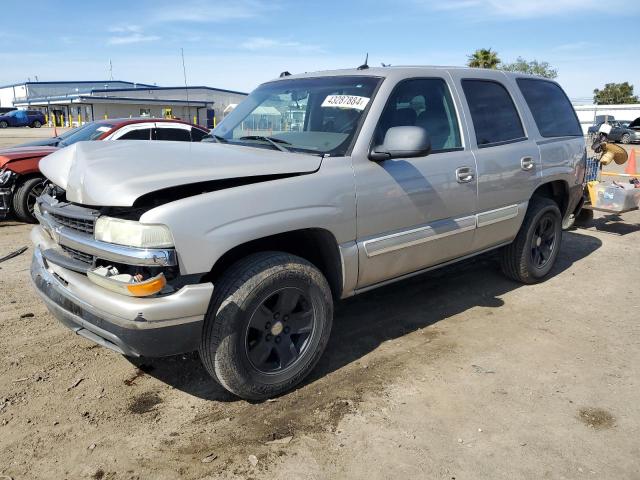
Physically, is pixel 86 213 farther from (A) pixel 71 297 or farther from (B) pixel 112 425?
(B) pixel 112 425

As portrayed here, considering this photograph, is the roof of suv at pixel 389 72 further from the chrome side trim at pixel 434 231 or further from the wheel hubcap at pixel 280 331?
the wheel hubcap at pixel 280 331

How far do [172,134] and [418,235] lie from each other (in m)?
6.10

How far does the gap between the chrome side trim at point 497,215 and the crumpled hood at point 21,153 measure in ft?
20.0

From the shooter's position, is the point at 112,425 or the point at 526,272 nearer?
the point at 112,425

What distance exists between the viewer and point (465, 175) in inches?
159

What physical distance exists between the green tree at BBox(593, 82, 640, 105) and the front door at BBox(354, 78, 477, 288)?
80.3 m

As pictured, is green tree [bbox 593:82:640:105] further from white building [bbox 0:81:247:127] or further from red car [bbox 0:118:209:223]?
red car [bbox 0:118:209:223]

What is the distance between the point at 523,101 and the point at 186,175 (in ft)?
11.3

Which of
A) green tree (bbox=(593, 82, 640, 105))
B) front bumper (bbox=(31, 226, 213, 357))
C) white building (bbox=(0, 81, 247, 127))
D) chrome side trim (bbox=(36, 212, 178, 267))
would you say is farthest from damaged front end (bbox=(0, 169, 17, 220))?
green tree (bbox=(593, 82, 640, 105))

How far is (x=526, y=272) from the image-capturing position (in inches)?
206

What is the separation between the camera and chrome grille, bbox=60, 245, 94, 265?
2957mm

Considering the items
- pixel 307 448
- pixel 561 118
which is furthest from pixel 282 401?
pixel 561 118

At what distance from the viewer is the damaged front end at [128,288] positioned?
8.54 ft

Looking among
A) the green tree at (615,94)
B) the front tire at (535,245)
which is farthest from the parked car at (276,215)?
the green tree at (615,94)
